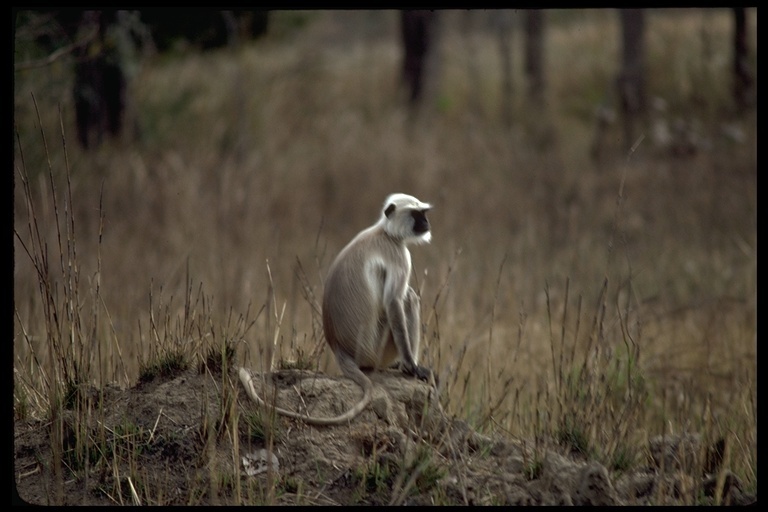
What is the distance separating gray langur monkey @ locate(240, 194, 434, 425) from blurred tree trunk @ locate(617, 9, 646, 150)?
12439 mm

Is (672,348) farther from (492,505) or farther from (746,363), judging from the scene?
(492,505)

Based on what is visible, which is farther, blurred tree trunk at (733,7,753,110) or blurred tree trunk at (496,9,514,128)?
blurred tree trunk at (496,9,514,128)

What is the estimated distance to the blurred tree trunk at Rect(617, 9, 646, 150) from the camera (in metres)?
16.6

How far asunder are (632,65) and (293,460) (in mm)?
14883

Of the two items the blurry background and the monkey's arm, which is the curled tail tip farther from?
the monkey's arm

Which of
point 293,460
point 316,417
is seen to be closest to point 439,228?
point 316,417

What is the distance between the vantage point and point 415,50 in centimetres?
1909

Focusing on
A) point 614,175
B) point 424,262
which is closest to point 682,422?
point 424,262

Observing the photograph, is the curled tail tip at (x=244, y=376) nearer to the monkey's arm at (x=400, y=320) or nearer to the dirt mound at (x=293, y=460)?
A: the dirt mound at (x=293, y=460)

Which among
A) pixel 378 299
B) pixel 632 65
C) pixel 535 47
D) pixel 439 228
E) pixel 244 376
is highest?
pixel 535 47

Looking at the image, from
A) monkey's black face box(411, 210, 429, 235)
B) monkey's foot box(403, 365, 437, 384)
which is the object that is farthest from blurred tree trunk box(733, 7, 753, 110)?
monkey's foot box(403, 365, 437, 384)

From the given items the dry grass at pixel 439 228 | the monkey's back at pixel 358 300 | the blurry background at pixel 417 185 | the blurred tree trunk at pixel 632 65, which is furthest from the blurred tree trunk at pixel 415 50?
the monkey's back at pixel 358 300

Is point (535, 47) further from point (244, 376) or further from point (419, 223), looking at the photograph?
point (244, 376)

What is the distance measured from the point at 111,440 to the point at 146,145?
9345 mm
